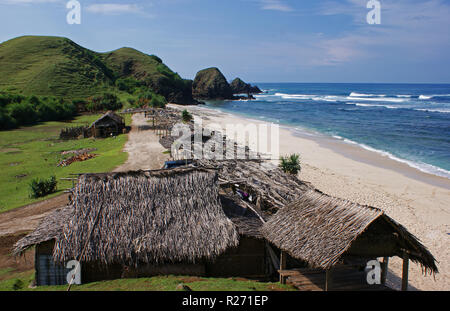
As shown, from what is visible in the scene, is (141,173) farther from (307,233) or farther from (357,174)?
(357,174)

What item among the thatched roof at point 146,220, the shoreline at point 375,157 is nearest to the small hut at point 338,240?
the thatched roof at point 146,220

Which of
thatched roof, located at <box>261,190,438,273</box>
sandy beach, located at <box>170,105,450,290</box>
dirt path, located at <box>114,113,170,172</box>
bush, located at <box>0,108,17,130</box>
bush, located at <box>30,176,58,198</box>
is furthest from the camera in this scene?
bush, located at <box>0,108,17,130</box>

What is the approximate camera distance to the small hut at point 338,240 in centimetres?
768

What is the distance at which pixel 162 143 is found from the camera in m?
26.8

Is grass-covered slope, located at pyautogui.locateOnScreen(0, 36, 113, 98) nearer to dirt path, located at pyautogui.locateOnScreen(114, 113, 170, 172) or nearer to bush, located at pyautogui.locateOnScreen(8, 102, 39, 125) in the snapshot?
bush, located at pyautogui.locateOnScreen(8, 102, 39, 125)

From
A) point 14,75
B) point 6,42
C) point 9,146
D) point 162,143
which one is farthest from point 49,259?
point 6,42

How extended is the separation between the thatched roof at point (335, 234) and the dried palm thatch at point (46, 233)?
644cm

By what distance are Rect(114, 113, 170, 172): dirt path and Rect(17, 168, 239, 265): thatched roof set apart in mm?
9788

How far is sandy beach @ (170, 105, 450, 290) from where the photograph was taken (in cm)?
1231

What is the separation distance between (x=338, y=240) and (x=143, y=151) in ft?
65.4

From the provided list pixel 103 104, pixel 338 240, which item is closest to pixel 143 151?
pixel 338 240

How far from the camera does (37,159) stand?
25.3 meters

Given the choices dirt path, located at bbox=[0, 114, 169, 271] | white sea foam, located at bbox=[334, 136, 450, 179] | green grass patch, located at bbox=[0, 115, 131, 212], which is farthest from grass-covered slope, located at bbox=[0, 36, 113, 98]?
white sea foam, located at bbox=[334, 136, 450, 179]

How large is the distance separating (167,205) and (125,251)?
187cm
